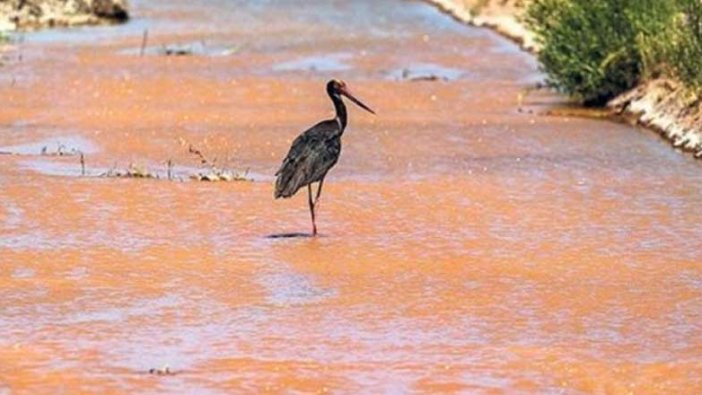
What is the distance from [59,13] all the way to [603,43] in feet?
55.8

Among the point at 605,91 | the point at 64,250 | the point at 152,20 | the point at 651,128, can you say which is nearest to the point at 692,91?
the point at 651,128

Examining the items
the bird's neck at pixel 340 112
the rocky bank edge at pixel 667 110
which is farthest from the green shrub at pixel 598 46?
the bird's neck at pixel 340 112

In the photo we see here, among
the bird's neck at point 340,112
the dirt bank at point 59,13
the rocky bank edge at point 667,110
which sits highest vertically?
the bird's neck at point 340,112

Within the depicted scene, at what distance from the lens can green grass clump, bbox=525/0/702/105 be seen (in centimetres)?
2255

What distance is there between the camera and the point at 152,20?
3888 cm

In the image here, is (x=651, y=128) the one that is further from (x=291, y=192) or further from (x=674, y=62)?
(x=291, y=192)

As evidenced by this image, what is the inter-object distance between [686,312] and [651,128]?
9.54 meters

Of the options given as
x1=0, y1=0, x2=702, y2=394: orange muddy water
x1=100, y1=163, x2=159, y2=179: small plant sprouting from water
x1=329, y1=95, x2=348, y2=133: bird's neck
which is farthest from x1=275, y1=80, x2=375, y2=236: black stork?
x1=100, y1=163, x2=159, y2=179: small plant sprouting from water

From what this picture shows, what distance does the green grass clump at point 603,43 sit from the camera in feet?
74.0

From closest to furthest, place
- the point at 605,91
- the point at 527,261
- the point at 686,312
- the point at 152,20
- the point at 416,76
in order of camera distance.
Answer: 1. the point at 686,312
2. the point at 527,261
3. the point at 605,91
4. the point at 416,76
5. the point at 152,20

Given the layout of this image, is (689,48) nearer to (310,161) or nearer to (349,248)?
(310,161)

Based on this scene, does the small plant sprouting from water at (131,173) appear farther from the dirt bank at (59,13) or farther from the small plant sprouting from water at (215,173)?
the dirt bank at (59,13)

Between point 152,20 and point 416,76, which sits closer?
point 416,76

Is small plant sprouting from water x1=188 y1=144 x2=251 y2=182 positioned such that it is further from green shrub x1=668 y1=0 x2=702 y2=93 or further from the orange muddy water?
green shrub x1=668 y1=0 x2=702 y2=93
